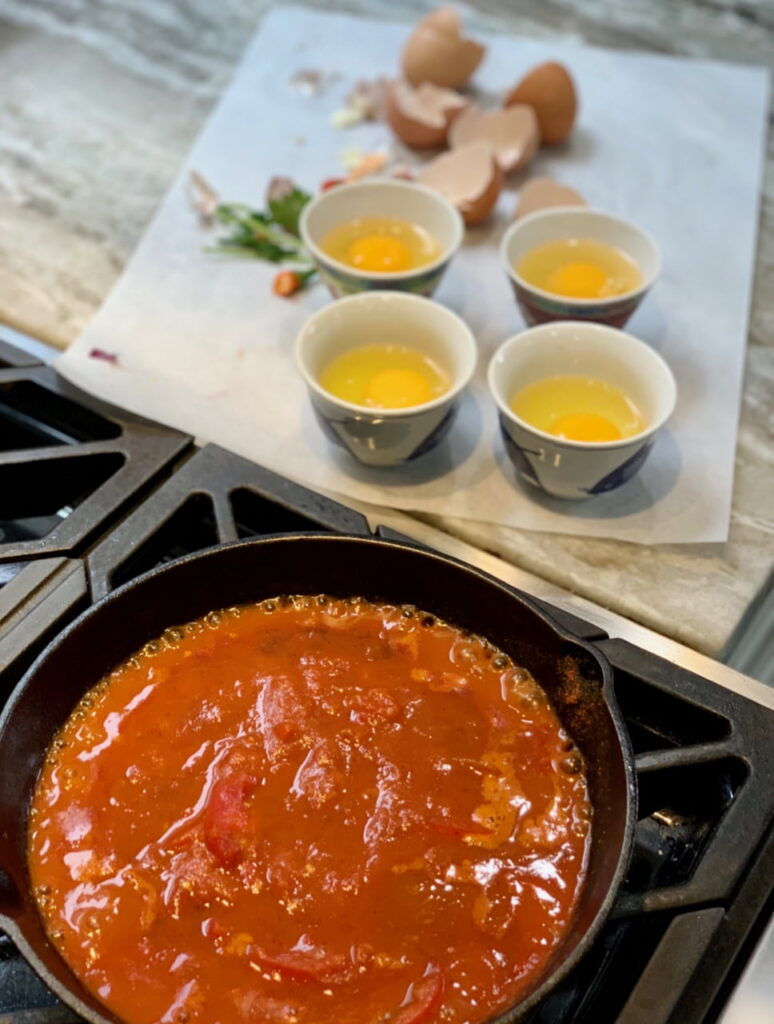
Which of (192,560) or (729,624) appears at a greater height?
(192,560)

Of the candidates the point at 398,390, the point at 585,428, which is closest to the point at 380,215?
the point at 398,390

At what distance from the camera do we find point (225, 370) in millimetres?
1790

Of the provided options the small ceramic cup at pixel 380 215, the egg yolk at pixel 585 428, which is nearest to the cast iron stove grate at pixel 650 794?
the egg yolk at pixel 585 428

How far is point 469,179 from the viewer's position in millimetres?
2078

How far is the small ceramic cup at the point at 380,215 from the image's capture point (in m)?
1.81

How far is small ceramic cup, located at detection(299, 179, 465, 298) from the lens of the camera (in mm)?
1807

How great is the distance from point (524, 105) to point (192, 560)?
1.59m

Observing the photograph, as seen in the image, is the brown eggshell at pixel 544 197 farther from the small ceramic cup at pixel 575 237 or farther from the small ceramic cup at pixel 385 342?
the small ceramic cup at pixel 385 342

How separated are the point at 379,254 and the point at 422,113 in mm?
530

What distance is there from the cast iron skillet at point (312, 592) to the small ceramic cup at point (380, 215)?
2.50ft

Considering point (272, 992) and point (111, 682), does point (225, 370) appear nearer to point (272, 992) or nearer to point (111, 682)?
point (111, 682)

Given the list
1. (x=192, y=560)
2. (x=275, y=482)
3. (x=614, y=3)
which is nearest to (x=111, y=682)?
(x=192, y=560)

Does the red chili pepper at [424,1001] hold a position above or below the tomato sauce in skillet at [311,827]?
below

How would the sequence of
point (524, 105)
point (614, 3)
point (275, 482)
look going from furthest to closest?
point (614, 3) → point (524, 105) → point (275, 482)
